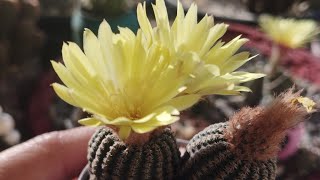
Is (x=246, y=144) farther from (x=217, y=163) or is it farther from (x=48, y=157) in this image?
(x=48, y=157)

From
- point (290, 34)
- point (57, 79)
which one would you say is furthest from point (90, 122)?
point (57, 79)

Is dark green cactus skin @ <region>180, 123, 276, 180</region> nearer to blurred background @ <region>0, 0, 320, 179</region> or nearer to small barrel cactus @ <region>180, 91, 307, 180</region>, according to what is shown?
small barrel cactus @ <region>180, 91, 307, 180</region>

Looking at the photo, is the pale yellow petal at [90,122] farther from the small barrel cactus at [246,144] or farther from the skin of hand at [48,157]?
the skin of hand at [48,157]

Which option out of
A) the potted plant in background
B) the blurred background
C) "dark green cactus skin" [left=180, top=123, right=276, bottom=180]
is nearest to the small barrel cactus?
"dark green cactus skin" [left=180, top=123, right=276, bottom=180]

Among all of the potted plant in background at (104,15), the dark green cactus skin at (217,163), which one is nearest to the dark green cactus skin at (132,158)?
the dark green cactus skin at (217,163)

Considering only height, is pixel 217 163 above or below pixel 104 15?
below

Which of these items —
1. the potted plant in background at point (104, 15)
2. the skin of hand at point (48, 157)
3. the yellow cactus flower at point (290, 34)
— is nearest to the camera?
the skin of hand at point (48, 157)
